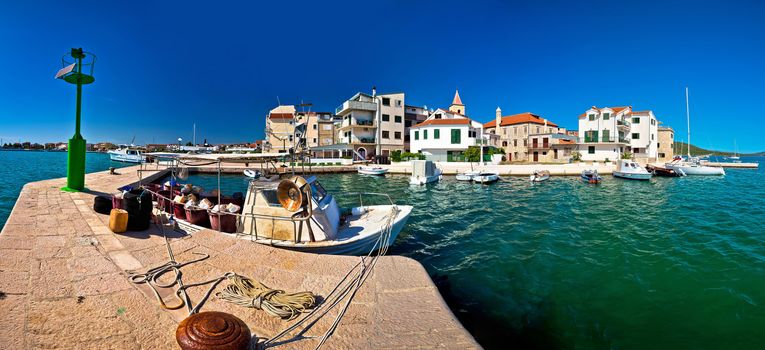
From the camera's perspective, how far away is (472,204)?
2009cm

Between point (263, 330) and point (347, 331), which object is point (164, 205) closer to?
point (263, 330)

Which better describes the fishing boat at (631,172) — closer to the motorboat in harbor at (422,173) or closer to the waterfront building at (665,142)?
the motorboat in harbor at (422,173)

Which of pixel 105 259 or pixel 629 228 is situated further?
pixel 629 228

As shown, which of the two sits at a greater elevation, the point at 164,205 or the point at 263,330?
the point at 164,205

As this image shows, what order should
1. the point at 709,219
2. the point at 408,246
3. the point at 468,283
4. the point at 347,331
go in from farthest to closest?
the point at 709,219, the point at 408,246, the point at 468,283, the point at 347,331

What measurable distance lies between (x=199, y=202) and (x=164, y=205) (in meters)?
1.80

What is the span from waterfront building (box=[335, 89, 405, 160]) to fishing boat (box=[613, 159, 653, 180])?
3188cm

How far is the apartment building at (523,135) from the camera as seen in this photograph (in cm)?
6297

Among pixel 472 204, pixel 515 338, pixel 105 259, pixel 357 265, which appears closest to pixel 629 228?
pixel 472 204

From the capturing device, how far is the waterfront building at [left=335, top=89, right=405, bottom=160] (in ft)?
184

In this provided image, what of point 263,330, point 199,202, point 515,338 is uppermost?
point 199,202

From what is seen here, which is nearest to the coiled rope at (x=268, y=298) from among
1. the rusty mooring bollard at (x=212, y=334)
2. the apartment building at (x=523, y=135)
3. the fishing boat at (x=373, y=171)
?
the rusty mooring bollard at (x=212, y=334)

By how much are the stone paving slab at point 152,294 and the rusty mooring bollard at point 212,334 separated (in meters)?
0.47

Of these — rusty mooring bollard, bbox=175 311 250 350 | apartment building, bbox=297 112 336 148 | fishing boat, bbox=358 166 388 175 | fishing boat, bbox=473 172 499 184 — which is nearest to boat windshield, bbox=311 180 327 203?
rusty mooring bollard, bbox=175 311 250 350
